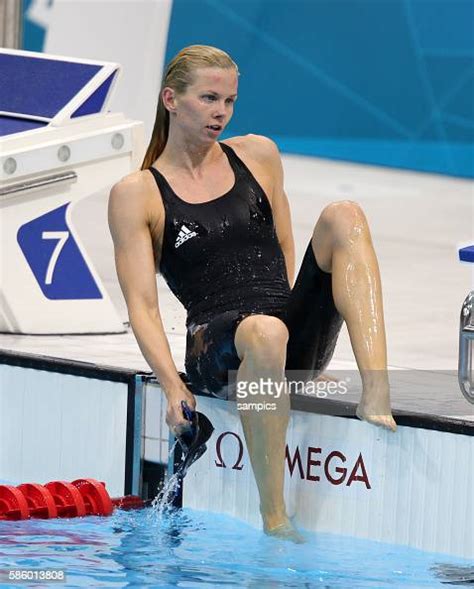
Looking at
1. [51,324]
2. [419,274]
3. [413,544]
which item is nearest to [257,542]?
[413,544]

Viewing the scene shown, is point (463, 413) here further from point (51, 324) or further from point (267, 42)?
point (267, 42)

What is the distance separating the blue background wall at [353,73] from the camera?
9484 mm

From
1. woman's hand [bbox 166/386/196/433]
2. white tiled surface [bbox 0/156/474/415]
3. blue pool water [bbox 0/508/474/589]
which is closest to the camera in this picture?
blue pool water [bbox 0/508/474/589]

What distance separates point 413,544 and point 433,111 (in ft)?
19.2

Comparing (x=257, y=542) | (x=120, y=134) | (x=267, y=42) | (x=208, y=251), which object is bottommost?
(x=257, y=542)

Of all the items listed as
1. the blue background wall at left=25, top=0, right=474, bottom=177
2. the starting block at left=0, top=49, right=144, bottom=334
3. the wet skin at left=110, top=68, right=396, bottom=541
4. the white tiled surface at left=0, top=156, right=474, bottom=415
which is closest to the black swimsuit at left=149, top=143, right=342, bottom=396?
the wet skin at left=110, top=68, right=396, bottom=541

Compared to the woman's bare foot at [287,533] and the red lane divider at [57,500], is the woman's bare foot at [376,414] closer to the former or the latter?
the woman's bare foot at [287,533]

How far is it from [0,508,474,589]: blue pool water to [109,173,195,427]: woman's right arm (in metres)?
0.35

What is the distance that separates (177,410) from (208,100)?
813mm

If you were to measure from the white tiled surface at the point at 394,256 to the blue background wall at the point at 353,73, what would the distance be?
6.9 inches

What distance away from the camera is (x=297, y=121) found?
1016 centimetres

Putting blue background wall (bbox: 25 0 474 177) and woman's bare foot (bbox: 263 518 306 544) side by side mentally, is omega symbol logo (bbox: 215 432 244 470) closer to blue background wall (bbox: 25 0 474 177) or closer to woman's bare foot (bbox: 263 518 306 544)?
woman's bare foot (bbox: 263 518 306 544)

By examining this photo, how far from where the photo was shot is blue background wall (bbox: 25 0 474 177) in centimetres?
948

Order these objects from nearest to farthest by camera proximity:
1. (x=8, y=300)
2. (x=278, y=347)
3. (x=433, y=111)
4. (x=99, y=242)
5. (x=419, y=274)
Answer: (x=278, y=347) < (x=8, y=300) < (x=419, y=274) < (x=99, y=242) < (x=433, y=111)
